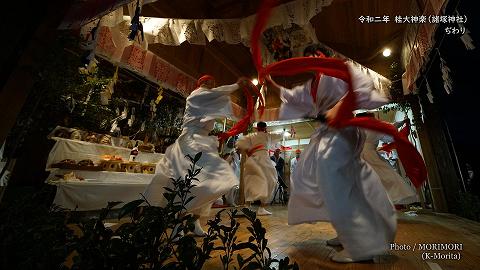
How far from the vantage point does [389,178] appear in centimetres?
389

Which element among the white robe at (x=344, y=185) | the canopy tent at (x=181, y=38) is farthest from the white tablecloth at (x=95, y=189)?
the white robe at (x=344, y=185)

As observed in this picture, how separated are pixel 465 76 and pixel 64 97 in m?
7.12

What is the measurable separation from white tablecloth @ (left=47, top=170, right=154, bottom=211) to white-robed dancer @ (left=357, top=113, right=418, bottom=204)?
4.08m

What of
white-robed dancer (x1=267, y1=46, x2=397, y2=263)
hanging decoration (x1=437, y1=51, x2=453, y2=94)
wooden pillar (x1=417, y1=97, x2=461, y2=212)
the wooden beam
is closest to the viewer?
white-robed dancer (x1=267, y1=46, x2=397, y2=263)

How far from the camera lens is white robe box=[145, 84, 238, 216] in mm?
2348

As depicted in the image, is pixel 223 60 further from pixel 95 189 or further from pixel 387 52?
pixel 95 189

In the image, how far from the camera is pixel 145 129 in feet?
18.3

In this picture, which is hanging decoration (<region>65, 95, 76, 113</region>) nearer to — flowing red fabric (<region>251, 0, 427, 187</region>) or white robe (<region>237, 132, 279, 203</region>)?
white robe (<region>237, 132, 279, 203</region>)

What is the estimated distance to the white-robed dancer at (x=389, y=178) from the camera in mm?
3752

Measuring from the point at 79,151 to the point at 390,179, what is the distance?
5393mm

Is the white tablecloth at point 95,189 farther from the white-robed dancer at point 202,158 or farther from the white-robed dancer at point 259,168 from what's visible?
the white-robed dancer at point 259,168

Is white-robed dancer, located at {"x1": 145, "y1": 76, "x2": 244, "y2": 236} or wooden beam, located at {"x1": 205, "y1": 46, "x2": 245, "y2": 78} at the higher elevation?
wooden beam, located at {"x1": 205, "y1": 46, "x2": 245, "y2": 78}

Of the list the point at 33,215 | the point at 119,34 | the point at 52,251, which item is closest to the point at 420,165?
the point at 52,251

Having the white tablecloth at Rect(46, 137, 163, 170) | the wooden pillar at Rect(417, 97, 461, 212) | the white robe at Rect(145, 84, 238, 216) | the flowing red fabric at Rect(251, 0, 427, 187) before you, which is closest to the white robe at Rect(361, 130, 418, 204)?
the wooden pillar at Rect(417, 97, 461, 212)
